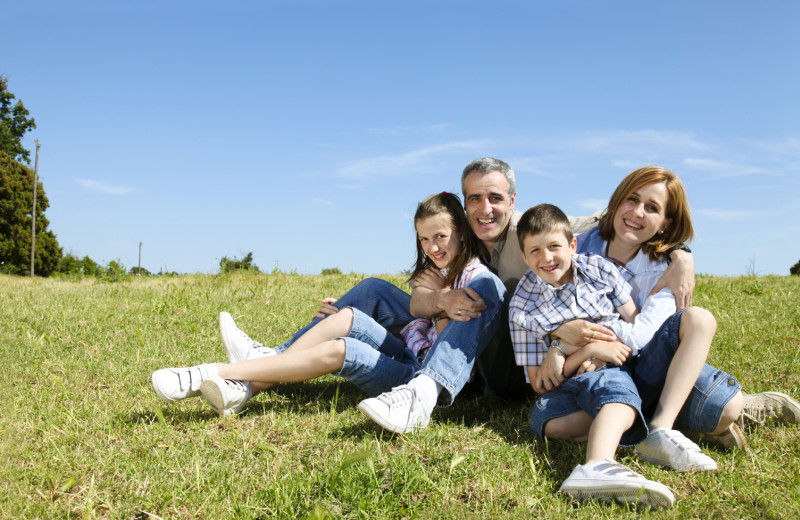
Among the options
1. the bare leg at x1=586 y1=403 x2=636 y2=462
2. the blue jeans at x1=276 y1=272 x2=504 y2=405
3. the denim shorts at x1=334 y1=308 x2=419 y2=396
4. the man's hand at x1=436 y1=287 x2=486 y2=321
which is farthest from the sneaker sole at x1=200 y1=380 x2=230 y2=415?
the bare leg at x1=586 y1=403 x2=636 y2=462

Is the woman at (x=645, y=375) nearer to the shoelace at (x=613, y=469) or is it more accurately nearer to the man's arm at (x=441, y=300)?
the shoelace at (x=613, y=469)

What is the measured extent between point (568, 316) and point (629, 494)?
3.62 feet

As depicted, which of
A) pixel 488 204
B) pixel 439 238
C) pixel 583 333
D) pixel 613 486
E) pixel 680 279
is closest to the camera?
pixel 613 486

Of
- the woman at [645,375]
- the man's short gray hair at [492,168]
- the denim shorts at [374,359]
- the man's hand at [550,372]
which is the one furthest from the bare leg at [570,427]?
the man's short gray hair at [492,168]

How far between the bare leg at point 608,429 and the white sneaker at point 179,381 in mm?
2284

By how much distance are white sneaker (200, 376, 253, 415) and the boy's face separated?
1993 mm

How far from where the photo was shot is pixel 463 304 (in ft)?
12.1

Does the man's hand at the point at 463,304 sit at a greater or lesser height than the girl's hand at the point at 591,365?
greater

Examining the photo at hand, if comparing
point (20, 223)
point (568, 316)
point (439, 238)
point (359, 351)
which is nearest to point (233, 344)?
point (359, 351)

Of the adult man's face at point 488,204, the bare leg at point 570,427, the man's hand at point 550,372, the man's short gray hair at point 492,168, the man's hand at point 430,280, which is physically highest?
the man's short gray hair at point 492,168

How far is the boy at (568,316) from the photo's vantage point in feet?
10.8

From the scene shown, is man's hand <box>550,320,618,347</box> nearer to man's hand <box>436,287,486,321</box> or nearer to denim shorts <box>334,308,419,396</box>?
man's hand <box>436,287,486,321</box>

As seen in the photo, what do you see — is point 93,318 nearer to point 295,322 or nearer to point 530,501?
point 295,322

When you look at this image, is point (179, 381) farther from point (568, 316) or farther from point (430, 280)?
point (568, 316)
